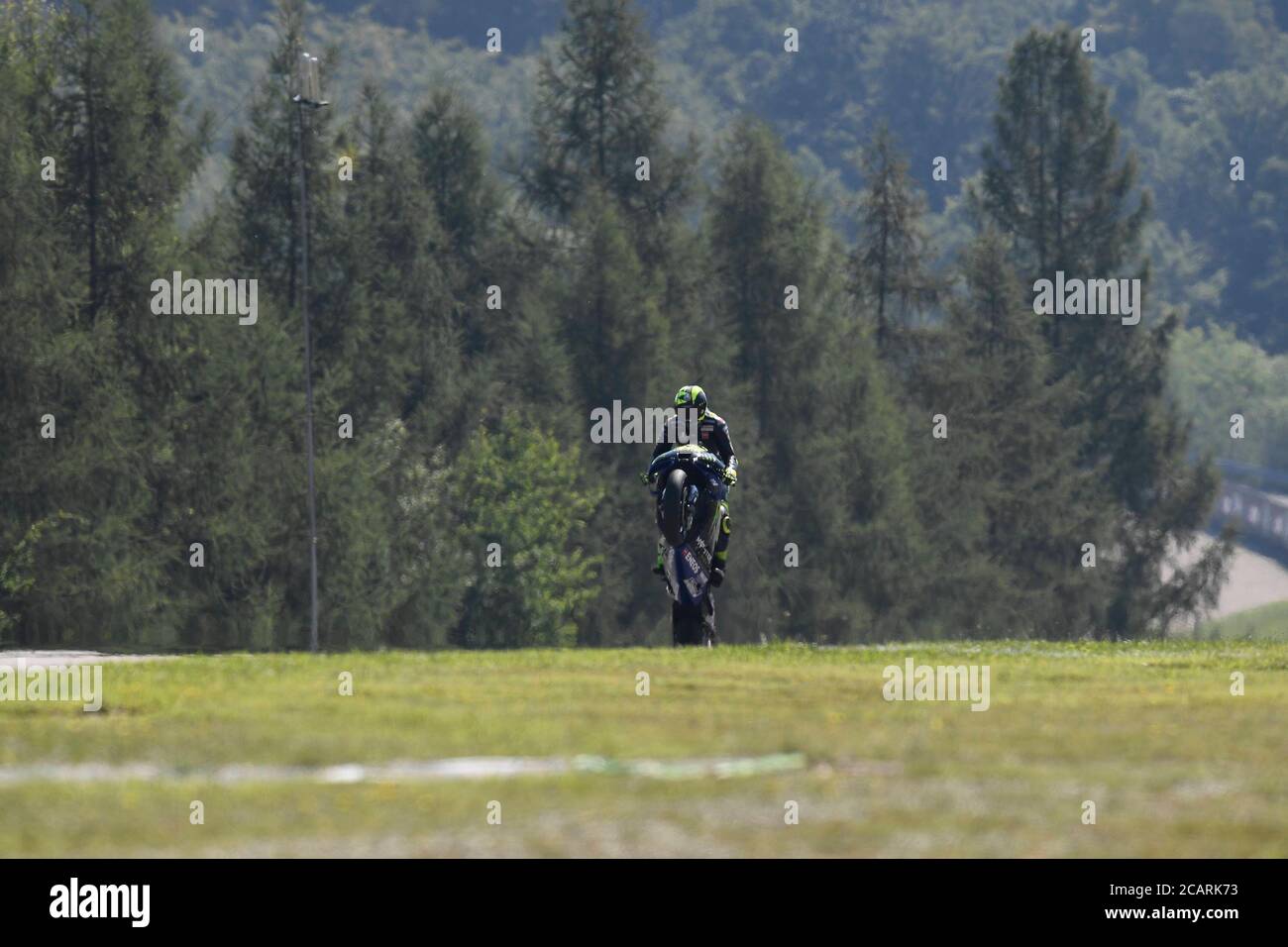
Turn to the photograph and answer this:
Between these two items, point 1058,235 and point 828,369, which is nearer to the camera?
point 828,369

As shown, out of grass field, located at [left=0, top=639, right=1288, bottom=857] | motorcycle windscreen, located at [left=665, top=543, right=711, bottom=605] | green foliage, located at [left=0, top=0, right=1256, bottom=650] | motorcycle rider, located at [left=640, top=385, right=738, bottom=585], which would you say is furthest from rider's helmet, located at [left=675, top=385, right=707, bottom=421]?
green foliage, located at [left=0, top=0, right=1256, bottom=650]

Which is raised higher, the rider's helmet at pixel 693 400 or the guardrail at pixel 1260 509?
the guardrail at pixel 1260 509

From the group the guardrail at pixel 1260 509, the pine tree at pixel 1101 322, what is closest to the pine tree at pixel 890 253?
the pine tree at pixel 1101 322

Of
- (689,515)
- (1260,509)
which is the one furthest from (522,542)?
(1260,509)

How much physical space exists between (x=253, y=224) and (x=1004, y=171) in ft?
98.9

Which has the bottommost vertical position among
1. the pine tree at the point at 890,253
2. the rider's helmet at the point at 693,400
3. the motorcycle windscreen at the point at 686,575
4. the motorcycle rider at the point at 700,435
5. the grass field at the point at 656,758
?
the grass field at the point at 656,758

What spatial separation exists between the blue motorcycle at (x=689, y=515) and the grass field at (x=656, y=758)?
4.43 metres

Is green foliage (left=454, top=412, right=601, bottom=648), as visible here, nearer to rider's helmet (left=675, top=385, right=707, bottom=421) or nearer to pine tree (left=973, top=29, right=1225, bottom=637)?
pine tree (left=973, top=29, right=1225, bottom=637)

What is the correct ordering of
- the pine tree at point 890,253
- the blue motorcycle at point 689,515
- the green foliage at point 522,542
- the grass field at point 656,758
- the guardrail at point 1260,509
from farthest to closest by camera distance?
1. the guardrail at point 1260,509
2. the pine tree at point 890,253
3. the green foliage at point 522,542
4. the blue motorcycle at point 689,515
5. the grass field at point 656,758

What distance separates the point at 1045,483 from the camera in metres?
77.7

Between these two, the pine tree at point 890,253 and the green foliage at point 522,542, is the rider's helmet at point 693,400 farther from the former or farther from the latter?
the pine tree at point 890,253

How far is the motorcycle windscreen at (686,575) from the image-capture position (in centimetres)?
2450
